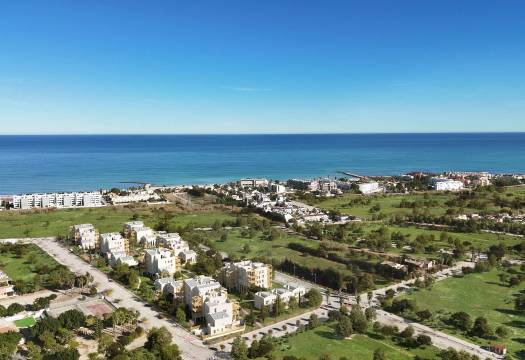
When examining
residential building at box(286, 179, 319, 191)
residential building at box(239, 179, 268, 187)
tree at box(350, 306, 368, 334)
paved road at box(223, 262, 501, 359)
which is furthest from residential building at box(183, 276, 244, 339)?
residential building at box(239, 179, 268, 187)

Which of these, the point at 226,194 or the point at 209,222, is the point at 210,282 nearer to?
the point at 209,222

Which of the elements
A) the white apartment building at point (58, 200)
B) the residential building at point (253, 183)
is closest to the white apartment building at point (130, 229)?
the white apartment building at point (58, 200)

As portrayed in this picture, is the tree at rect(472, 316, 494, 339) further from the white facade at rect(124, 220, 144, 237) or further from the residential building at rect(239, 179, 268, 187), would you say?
the residential building at rect(239, 179, 268, 187)

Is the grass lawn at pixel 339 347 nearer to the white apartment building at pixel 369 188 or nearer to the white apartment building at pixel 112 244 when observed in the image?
the white apartment building at pixel 112 244

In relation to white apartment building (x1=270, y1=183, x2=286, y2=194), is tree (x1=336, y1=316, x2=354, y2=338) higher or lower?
lower

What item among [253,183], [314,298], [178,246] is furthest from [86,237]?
[253,183]
